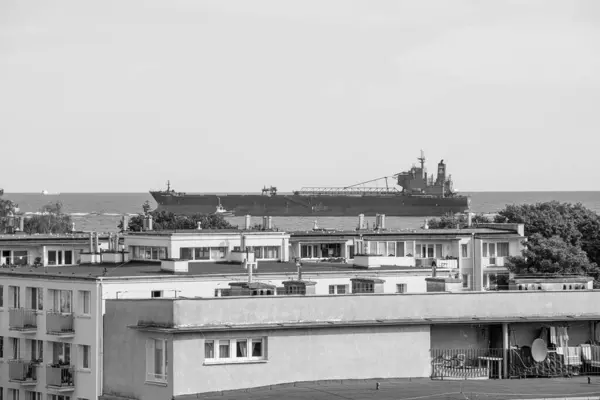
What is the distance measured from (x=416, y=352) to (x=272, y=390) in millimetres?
3895

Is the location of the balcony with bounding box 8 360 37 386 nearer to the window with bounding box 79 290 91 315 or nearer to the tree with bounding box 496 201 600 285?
the window with bounding box 79 290 91 315

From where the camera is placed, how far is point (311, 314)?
104 ft

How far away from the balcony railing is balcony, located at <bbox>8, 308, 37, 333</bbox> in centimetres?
298

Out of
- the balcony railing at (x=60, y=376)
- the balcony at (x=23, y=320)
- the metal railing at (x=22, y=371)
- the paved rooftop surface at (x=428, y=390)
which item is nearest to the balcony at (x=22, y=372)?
the metal railing at (x=22, y=371)

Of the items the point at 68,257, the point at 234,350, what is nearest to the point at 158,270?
the point at 234,350

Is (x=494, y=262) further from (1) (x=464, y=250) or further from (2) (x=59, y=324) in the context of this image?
(2) (x=59, y=324)

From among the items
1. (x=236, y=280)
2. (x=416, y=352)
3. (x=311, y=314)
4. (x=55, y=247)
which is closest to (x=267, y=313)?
(x=311, y=314)

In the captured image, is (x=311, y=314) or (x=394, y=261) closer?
Result: (x=311, y=314)

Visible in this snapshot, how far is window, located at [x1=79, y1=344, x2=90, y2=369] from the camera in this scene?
45.6 metres

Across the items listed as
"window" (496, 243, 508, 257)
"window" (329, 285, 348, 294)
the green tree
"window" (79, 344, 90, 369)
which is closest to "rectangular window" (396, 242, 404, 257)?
"window" (496, 243, 508, 257)

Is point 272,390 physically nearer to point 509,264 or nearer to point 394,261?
point 394,261

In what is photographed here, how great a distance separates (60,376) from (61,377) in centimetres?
8

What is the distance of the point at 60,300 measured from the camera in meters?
48.4

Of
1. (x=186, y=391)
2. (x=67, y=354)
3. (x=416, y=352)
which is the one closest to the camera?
(x=186, y=391)
